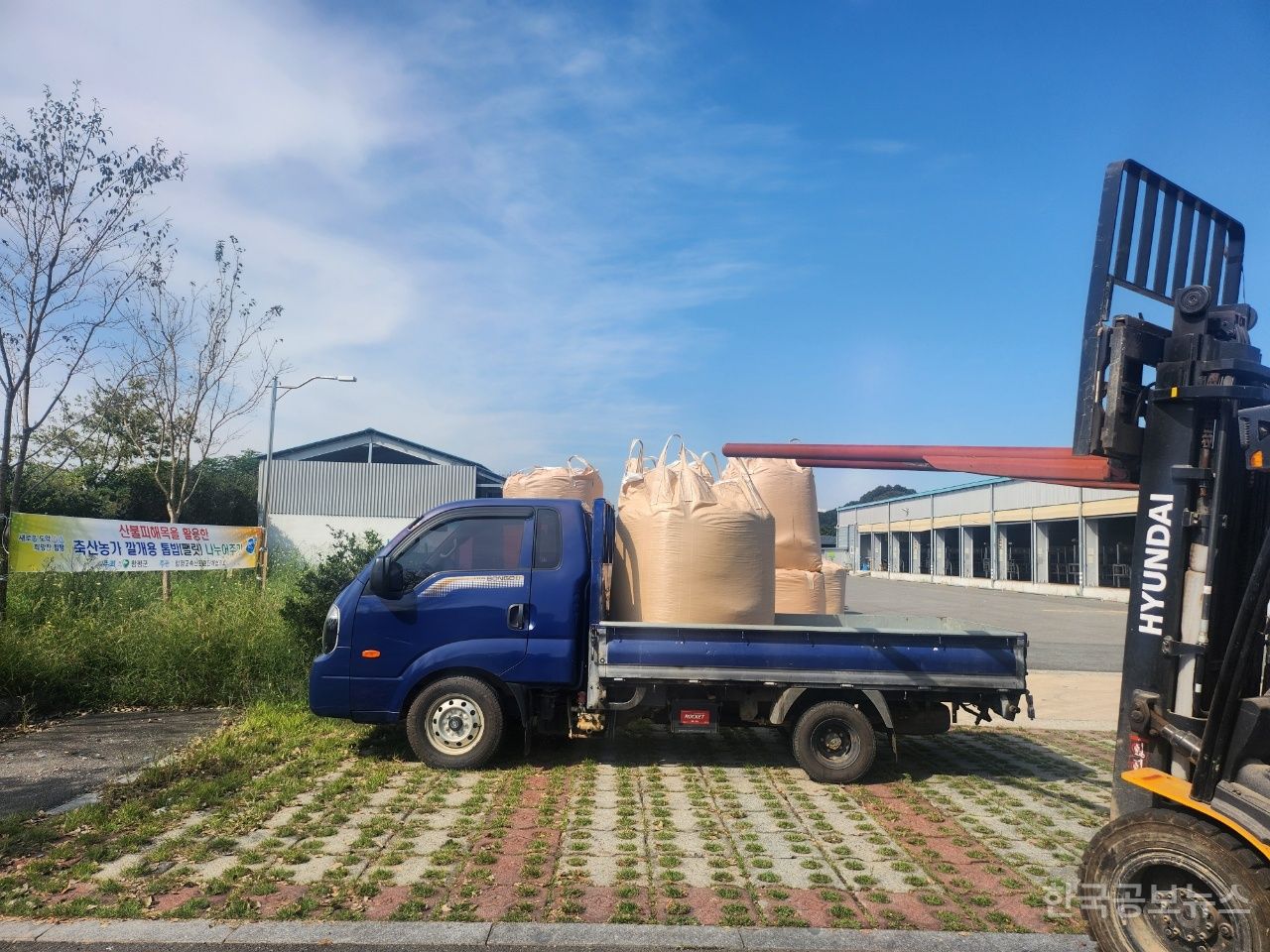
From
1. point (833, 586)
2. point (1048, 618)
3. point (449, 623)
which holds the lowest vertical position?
point (1048, 618)

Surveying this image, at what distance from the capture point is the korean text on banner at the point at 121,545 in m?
10.2

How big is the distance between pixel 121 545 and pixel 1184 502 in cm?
1133

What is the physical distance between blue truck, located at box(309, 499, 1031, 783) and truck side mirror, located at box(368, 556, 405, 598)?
0.5 inches

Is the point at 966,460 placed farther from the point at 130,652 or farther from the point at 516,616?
the point at 130,652

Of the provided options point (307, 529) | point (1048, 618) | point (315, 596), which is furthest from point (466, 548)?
point (307, 529)

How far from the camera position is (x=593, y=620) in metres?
7.23

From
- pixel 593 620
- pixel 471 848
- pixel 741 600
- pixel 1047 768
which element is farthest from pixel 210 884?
pixel 1047 768

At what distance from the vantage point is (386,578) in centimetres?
721

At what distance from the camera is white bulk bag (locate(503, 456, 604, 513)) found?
900 cm

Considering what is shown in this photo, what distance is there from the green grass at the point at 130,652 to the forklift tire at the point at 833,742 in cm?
516

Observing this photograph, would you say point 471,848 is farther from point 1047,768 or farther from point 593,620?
point 1047,768

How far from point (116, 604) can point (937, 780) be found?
9.06 meters

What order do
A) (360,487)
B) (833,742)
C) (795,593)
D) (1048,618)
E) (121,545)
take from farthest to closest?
(360,487)
(1048,618)
(121,545)
(795,593)
(833,742)

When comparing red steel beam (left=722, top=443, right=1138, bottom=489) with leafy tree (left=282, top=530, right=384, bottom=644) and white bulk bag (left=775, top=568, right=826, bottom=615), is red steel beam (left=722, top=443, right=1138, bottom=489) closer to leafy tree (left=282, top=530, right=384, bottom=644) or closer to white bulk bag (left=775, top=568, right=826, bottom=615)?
white bulk bag (left=775, top=568, right=826, bottom=615)
